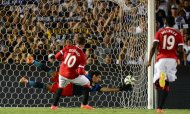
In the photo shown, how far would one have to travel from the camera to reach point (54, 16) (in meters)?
15.2

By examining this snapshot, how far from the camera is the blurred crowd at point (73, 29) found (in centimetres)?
1467

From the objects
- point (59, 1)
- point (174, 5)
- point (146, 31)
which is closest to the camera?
point (146, 31)

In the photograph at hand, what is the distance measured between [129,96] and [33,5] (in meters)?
3.01

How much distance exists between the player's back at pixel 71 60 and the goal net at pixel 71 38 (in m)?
1.76

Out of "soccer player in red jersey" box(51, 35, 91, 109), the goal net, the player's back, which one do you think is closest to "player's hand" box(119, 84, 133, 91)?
the goal net

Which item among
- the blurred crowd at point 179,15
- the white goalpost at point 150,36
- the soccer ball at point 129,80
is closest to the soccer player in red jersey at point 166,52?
the white goalpost at point 150,36

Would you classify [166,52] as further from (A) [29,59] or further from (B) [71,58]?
(A) [29,59]

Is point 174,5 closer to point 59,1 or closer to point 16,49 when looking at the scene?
point 59,1

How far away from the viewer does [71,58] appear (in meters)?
12.9

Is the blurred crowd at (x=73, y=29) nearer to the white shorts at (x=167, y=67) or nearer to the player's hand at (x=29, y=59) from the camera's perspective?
the player's hand at (x=29, y=59)

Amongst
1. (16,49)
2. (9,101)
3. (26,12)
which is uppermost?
(26,12)

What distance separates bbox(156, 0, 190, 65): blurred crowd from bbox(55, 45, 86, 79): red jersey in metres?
3.62

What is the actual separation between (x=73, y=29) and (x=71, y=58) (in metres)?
2.27

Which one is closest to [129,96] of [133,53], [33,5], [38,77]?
[133,53]
